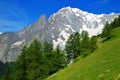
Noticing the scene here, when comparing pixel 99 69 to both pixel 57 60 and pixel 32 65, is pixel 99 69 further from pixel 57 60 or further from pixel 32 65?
pixel 57 60

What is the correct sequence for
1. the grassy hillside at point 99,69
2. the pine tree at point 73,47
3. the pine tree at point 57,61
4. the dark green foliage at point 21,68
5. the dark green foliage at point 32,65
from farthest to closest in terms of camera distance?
the pine tree at point 73,47
the pine tree at point 57,61
the dark green foliage at point 21,68
the dark green foliage at point 32,65
the grassy hillside at point 99,69

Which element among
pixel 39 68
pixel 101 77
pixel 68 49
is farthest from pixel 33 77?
pixel 101 77

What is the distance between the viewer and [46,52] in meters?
88.6

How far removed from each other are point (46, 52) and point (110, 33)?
74.4ft

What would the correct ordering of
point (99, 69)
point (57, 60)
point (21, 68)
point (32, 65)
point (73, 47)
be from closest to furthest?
point (99, 69) < point (32, 65) < point (21, 68) < point (57, 60) < point (73, 47)

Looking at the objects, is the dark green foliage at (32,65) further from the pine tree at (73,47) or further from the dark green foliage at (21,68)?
the pine tree at (73,47)

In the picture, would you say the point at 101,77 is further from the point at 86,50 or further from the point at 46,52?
the point at 46,52

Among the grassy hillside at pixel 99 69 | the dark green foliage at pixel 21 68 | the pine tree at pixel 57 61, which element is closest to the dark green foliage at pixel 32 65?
the dark green foliage at pixel 21 68

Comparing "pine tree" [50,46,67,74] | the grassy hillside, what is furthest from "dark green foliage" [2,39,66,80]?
the grassy hillside

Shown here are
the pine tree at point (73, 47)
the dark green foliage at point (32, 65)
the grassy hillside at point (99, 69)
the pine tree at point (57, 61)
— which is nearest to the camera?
the grassy hillside at point (99, 69)

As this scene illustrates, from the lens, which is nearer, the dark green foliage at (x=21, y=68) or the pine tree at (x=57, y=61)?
the dark green foliage at (x=21, y=68)

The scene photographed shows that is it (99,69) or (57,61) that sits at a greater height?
(57,61)

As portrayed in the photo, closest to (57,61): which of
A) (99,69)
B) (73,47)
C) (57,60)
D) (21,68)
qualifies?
(57,60)

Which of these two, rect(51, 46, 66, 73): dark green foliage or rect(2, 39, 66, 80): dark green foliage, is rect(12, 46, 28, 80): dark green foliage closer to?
rect(2, 39, 66, 80): dark green foliage
